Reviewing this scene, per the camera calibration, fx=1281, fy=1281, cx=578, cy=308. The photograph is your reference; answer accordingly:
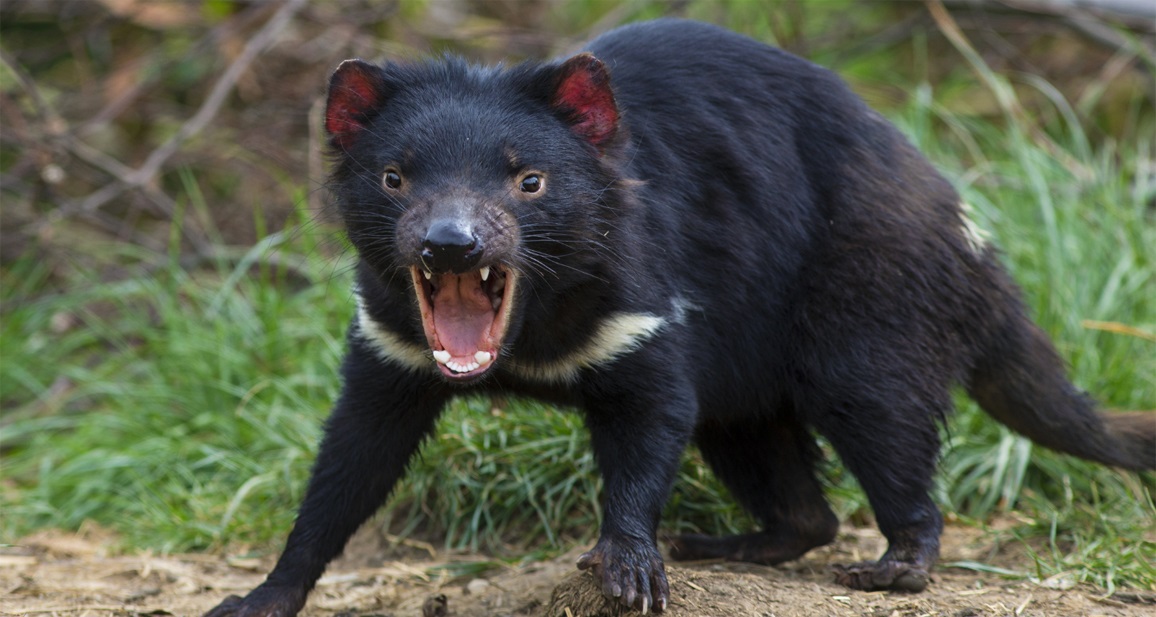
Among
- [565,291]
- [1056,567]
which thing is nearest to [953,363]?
[1056,567]

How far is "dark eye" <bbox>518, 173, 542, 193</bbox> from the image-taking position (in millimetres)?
2898

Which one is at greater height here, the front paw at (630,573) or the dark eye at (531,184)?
the dark eye at (531,184)

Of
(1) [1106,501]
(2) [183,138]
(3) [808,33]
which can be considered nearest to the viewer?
(1) [1106,501]

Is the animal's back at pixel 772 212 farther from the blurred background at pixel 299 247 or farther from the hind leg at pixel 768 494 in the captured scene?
the blurred background at pixel 299 247

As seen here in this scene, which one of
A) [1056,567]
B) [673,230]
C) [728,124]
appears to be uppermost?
[728,124]

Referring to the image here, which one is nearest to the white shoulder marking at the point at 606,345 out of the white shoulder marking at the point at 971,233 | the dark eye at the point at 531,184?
the dark eye at the point at 531,184

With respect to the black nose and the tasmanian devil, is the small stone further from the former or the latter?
the black nose

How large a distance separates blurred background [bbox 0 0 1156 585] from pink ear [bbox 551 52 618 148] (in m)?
0.65

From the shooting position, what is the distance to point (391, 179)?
9.66ft

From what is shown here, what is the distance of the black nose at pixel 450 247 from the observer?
2.62 meters

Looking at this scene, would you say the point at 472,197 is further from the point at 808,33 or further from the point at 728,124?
the point at 808,33

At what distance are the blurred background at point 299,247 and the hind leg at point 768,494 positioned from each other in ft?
0.94

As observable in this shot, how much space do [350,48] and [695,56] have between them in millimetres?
3368

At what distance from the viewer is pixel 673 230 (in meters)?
3.37
